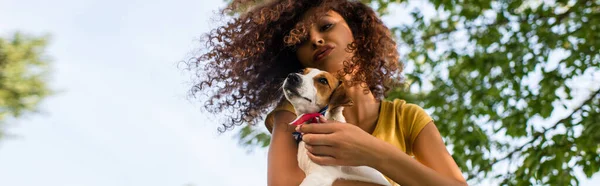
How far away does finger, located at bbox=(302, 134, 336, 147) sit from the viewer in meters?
2.23

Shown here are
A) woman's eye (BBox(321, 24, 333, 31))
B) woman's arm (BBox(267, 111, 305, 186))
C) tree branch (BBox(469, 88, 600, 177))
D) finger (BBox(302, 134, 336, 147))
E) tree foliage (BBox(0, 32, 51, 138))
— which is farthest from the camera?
tree foliage (BBox(0, 32, 51, 138))

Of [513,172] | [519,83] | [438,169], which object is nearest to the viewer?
[438,169]

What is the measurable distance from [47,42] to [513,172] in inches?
582

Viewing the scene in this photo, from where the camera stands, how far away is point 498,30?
21.9ft

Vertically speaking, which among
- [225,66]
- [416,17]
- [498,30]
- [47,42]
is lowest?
[225,66]

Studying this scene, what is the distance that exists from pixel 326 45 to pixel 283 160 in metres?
0.53

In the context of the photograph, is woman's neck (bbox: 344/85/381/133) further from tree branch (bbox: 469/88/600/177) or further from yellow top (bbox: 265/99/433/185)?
tree branch (bbox: 469/88/600/177)

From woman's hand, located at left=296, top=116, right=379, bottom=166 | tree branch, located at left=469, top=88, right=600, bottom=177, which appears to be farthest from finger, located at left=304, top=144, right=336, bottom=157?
tree branch, located at left=469, top=88, right=600, bottom=177

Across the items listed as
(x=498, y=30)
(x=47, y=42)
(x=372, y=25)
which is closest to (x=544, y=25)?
(x=498, y=30)

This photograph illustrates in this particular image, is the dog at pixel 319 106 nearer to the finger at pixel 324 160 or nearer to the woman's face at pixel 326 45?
the finger at pixel 324 160

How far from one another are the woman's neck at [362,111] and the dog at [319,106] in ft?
0.77

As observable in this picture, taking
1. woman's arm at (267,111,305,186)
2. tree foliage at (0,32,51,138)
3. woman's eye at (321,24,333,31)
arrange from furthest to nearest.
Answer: tree foliage at (0,32,51,138) → woman's eye at (321,24,333,31) → woman's arm at (267,111,305,186)

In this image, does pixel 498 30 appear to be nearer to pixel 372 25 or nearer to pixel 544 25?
pixel 544 25

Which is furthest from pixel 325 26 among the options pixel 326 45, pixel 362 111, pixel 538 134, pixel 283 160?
pixel 538 134
